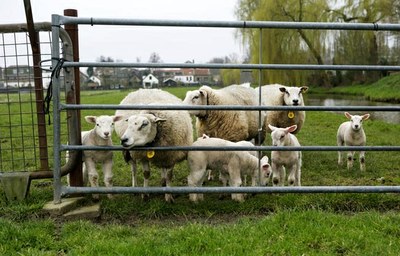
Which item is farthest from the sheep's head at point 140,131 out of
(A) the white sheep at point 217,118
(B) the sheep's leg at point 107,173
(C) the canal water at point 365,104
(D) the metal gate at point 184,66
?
(C) the canal water at point 365,104

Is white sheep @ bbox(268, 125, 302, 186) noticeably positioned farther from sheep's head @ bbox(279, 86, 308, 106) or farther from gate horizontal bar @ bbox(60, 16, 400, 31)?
sheep's head @ bbox(279, 86, 308, 106)

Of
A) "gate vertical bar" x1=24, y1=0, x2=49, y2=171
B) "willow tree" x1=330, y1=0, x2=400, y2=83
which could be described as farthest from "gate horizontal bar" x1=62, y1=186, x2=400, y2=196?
"willow tree" x1=330, y1=0, x2=400, y2=83

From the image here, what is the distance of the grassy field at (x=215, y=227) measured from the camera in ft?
10.2

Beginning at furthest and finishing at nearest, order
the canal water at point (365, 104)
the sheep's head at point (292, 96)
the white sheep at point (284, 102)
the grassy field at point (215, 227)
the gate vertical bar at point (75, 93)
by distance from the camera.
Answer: the canal water at point (365, 104) < the white sheep at point (284, 102) < the sheep's head at point (292, 96) < the gate vertical bar at point (75, 93) < the grassy field at point (215, 227)

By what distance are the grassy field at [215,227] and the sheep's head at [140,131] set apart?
68cm

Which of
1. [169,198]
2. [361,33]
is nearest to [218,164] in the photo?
[169,198]

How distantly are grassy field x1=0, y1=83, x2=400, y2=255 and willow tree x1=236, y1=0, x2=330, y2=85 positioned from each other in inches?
733

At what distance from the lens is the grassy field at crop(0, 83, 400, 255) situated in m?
3.11

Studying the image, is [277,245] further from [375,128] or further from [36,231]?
[375,128]

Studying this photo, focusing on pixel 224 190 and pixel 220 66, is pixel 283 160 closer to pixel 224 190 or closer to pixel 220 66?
pixel 224 190

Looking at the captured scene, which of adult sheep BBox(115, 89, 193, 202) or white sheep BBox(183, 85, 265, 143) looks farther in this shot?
white sheep BBox(183, 85, 265, 143)

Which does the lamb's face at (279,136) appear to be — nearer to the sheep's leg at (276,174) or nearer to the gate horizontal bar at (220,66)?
the sheep's leg at (276,174)

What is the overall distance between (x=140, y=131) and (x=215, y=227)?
1.51 m

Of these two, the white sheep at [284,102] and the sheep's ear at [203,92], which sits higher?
the sheep's ear at [203,92]
